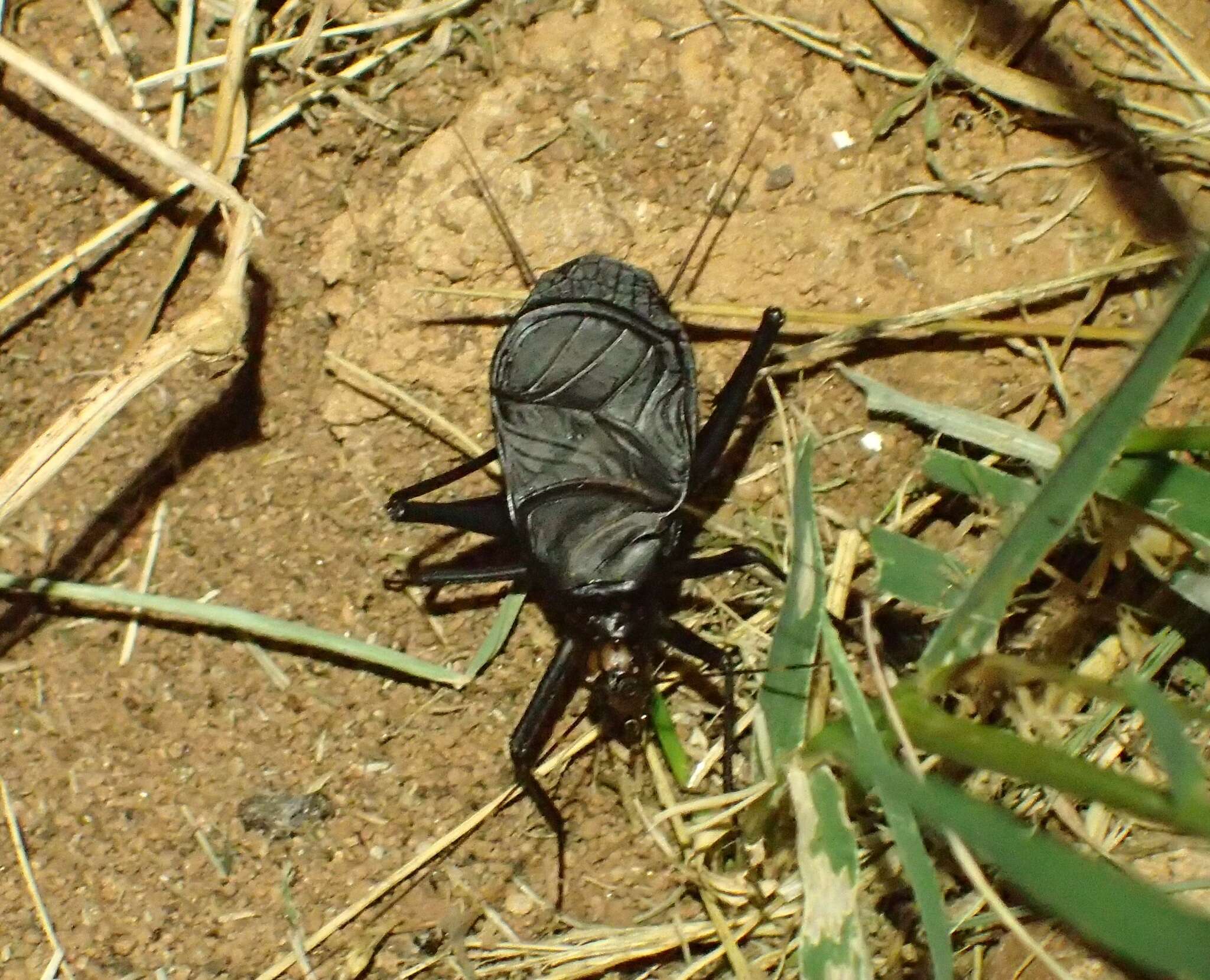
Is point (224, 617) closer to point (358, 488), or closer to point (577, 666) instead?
point (358, 488)

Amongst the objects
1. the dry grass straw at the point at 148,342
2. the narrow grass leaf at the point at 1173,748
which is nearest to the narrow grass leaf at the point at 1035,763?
the narrow grass leaf at the point at 1173,748

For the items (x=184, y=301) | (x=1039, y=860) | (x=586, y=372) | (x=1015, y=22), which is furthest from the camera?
(x=184, y=301)

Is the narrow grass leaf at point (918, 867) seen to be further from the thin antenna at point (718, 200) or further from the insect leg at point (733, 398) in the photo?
the thin antenna at point (718, 200)

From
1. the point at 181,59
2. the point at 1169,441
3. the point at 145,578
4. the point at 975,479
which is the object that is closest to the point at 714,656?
the point at 975,479

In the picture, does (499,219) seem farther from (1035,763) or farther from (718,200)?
(1035,763)

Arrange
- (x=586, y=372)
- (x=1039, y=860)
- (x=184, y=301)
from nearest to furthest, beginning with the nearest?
(x=1039, y=860)
(x=586, y=372)
(x=184, y=301)

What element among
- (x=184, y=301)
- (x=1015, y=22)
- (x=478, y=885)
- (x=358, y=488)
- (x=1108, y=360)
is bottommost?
(x=478, y=885)

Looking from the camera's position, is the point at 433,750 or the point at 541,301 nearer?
the point at 541,301

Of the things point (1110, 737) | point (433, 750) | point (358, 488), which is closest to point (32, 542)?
point (358, 488)
